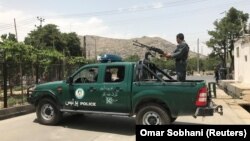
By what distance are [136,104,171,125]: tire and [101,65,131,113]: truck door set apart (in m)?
0.45

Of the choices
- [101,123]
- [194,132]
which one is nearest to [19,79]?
[101,123]

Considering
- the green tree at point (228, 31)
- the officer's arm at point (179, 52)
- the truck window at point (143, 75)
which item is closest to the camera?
the truck window at point (143, 75)

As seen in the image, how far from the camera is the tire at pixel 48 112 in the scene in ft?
37.4

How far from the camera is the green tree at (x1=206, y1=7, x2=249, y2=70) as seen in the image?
5331cm

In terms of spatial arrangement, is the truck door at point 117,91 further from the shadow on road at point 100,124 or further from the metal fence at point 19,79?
the metal fence at point 19,79

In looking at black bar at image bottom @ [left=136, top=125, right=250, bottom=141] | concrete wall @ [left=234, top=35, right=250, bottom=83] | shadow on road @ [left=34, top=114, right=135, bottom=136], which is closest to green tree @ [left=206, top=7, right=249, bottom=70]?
concrete wall @ [left=234, top=35, right=250, bottom=83]

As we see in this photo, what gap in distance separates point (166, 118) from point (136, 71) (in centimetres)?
149

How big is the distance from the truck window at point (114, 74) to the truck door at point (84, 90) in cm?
32

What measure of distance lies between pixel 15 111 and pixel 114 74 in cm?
474

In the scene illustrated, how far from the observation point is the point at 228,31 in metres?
53.6

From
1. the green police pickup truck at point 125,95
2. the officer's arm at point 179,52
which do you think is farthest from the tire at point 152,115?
the officer's arm at point 179,52

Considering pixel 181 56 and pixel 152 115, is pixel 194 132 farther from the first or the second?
pixel 181 56

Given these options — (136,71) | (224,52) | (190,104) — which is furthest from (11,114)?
(224,52)

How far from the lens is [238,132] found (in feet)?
22.0
